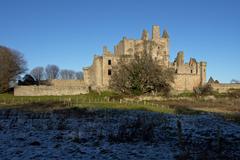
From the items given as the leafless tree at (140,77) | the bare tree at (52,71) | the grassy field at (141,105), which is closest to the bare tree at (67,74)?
the bare tree at (52,71)

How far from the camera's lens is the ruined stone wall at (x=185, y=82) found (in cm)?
6406

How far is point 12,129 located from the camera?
13.0 m

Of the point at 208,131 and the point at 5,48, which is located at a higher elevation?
the point at 5,48

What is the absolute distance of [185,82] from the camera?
6481 centimetres

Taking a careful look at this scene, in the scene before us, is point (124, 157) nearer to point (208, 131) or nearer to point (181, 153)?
point (181, 153)

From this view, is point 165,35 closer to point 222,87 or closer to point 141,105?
point 222,87

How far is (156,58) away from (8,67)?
90.4ft

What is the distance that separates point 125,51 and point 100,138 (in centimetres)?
5189

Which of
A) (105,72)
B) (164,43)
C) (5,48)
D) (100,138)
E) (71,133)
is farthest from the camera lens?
(164,43)

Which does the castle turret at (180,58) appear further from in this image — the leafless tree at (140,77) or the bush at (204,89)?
the leafless tree at (140,77)

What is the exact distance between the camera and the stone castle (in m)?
59.1

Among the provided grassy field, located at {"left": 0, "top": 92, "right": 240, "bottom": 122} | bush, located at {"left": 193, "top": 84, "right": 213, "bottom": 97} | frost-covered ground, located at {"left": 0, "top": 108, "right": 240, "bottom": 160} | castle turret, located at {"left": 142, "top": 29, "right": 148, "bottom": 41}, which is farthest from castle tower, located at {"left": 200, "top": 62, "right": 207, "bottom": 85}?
frost-covered ground, located at {"left": 0, "top": 108, "right": 240, "bottom": 160}

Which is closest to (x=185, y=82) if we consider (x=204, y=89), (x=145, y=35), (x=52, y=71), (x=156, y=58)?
(x=204, y=89)

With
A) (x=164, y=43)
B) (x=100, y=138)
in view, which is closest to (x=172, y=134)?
(x=100, y=138)
